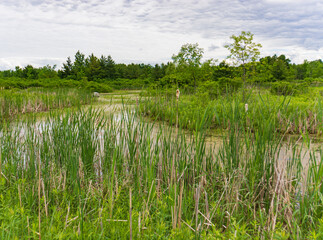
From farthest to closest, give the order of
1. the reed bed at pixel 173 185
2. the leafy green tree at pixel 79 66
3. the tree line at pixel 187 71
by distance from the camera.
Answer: the leafy green tree at pixel 79 66, the tree line at pixel 187 71, the reed bed at pixel 173 185

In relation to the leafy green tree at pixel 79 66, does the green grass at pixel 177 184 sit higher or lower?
lower

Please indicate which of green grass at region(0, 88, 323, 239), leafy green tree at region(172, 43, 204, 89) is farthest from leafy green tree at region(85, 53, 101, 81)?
green grass at region(0, 88, 323, 239)

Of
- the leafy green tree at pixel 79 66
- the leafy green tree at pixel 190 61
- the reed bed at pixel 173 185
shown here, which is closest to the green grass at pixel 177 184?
the reed bed at pixel 173 185

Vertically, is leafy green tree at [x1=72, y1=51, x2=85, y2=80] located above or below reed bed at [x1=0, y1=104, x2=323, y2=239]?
above

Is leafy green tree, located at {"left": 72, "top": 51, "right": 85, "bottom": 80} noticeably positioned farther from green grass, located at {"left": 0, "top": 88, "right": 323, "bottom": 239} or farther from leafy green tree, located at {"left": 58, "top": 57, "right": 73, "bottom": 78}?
green grass, located at {"left": 0, "top": 88, "right": 323, "bottom": 239}

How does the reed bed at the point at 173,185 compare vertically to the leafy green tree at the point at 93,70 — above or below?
below

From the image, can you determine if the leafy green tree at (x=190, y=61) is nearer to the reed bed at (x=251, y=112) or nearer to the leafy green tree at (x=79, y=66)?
the reed bed at (x=251, y=112)

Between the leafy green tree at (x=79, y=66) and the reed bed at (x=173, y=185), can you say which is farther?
the leafy green tree at (x=79, y=66)

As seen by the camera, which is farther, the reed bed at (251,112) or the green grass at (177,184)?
the reed bed at (251,112)

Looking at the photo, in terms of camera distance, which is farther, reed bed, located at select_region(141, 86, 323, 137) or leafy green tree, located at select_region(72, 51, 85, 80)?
leafy green tree, located at select_region(72, 51, 85, 80)

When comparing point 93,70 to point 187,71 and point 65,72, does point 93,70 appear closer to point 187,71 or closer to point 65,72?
point 65,72

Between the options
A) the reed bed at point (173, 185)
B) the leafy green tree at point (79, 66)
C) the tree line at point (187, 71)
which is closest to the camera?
the reed bed at point (173, 185)

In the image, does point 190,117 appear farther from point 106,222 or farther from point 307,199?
point 106,222

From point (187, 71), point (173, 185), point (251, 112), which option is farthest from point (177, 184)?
point (187, 71)
